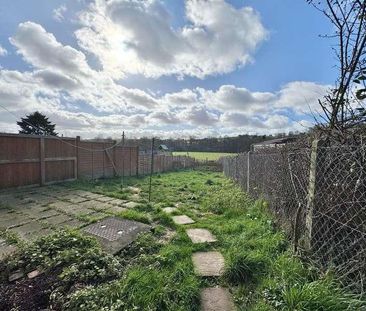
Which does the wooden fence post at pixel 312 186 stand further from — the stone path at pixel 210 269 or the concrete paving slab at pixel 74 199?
the concrete paving slab at pixel 74 199

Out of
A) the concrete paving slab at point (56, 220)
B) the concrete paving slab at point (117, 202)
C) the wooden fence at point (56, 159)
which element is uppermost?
the wooden fence at point (56, 159)

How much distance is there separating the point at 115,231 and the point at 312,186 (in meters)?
3.15

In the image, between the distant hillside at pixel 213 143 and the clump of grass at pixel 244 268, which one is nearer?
the clump of grass at pixel 244 268

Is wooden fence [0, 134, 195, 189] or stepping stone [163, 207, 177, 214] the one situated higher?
wooden fence [0, 134, 195, 189]

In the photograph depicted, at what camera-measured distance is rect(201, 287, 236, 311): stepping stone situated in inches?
87.4

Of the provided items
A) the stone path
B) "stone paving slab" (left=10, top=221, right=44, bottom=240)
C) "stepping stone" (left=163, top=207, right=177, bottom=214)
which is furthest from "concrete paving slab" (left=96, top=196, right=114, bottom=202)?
the stone path

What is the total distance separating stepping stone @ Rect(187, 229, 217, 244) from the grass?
0.47 feet

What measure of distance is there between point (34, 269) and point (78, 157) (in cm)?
804

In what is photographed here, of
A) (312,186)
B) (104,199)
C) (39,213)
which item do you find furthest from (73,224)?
(312,186)

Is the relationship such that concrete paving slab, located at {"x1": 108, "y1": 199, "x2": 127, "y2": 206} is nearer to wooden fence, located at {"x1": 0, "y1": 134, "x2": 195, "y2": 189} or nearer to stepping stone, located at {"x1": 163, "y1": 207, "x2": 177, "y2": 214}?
stepping stone, located at {"x1": 163, "y1": 207, "x2": 177, "y2": 214}

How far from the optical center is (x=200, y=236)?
4.06 metres

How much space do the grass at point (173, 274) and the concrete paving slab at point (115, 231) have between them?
0.17m

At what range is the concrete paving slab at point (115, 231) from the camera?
11.3ft

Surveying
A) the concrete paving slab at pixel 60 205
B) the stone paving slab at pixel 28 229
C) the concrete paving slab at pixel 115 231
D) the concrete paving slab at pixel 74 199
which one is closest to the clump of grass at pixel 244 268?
the concrete paving slab at pixel 115 231
